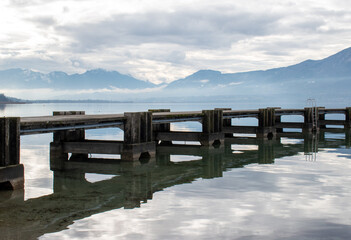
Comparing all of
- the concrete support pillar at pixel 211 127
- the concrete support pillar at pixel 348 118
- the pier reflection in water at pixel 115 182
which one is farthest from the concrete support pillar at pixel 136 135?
the concrete support pillar at pixel 348 118

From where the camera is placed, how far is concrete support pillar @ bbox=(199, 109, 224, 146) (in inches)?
1056

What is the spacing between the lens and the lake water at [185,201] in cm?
988

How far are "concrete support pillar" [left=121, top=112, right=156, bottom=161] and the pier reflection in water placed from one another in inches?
19.4

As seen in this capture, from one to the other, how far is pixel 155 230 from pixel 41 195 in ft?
18.1

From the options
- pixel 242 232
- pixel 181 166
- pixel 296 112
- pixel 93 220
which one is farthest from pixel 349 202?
pixel 296 112

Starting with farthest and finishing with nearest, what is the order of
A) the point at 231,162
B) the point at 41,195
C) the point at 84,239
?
the point at 231,162 → the point at 41,195 → the point at 84,239

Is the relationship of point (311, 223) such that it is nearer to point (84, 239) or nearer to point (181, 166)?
point (84, 239)

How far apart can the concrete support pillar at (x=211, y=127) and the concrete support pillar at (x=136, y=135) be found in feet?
20.5

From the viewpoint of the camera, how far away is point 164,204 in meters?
12.4

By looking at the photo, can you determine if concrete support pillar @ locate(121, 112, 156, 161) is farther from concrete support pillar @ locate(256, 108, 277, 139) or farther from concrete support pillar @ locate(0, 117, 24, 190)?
concrete support pillar @ locate(256, 108, 277, 139)

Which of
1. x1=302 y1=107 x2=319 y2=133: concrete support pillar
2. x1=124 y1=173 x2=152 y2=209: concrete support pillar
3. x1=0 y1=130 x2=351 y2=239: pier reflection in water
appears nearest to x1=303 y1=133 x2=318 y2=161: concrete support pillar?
x1=0 y1=130 x2=351 y2=239: pier reflection in water

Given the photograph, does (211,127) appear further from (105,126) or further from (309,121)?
(309,121)

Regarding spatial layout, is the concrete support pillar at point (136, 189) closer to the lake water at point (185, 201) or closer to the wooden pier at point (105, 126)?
the lake water at point (185, 201)

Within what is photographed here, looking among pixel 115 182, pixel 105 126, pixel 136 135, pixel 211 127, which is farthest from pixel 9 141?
pixel 211 127
